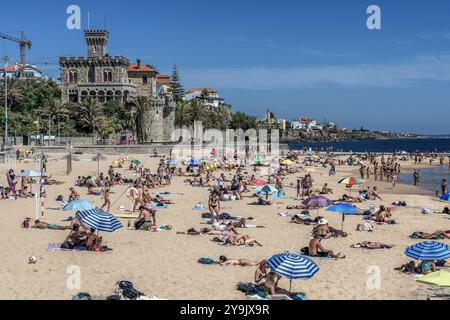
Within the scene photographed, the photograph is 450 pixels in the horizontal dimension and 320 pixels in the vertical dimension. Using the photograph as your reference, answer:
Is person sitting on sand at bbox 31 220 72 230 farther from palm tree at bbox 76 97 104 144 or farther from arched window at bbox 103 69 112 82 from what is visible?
arched window at bbox 103 69 112 82

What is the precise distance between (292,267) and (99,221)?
5.88 meters

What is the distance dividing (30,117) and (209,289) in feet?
183

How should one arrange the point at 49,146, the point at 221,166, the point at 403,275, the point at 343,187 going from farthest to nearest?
the point at 49,146, the point at 221,166, the point at 343,187, the point at 403,275

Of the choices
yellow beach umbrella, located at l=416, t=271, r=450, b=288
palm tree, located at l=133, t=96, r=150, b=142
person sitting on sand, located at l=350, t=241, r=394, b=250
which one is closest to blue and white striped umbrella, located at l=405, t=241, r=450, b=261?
yellow beach umbrella, located at l=416, t=271, r=450, b=288

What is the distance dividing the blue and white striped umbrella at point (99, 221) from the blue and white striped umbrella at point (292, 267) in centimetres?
515

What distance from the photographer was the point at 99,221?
13.7m

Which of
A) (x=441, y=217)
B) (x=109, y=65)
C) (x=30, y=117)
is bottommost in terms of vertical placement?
Answer: (x=441, y=217)

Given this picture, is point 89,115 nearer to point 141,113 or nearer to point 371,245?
point 141,113

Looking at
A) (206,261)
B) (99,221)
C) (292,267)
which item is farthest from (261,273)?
(99,221)

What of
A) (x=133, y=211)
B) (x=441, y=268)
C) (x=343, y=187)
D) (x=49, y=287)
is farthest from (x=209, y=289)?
(x=343, y=187)

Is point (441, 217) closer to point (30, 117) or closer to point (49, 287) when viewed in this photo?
point (49, 287)

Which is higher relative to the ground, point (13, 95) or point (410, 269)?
point (13, 95)

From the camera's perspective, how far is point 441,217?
21.3 meters
